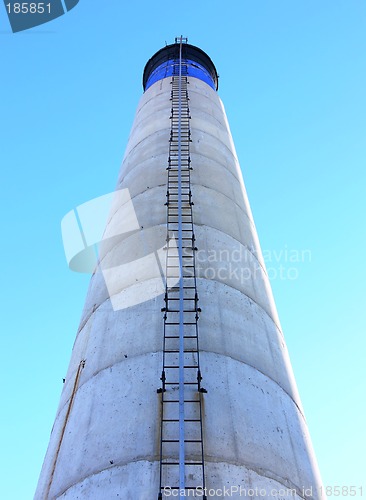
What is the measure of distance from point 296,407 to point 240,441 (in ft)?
6.06

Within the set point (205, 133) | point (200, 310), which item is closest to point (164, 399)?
point (200, 310)

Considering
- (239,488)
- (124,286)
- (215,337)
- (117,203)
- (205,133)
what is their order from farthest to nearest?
1. (205,133)
2. (117,203)
3. (124,286)
4. (215,337)
5. (239,488)

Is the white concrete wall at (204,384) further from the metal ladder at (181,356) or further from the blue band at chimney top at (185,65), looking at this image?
the blue band at chimney top at (185,65)

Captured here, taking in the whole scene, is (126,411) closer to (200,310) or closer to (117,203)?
(200,310)

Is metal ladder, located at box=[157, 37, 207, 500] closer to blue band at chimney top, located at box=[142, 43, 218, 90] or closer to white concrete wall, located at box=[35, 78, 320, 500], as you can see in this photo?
white concrete wall, located at box=[35, 78, 320, 500]

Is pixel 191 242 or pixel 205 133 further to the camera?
pixel 205 133

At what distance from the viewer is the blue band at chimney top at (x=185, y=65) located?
17688mm

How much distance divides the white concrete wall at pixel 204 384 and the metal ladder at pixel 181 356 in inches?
5.1

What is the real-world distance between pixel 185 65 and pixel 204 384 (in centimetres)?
1397

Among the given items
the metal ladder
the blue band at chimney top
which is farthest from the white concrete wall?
the blue band at chimney top

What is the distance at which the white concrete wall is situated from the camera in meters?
6.11

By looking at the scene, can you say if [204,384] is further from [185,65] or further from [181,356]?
[185,65]

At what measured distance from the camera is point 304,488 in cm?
655

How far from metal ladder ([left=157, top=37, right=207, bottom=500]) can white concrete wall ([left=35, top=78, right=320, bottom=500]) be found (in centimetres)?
13
